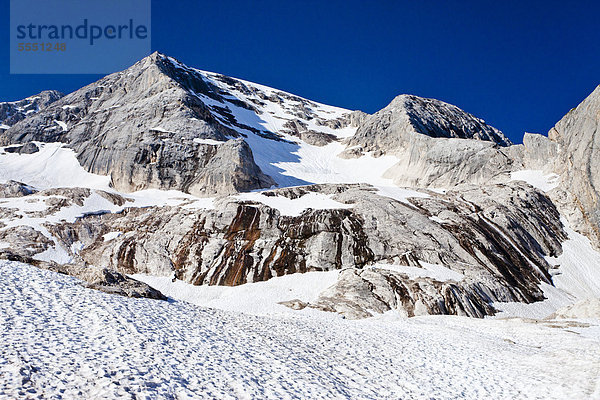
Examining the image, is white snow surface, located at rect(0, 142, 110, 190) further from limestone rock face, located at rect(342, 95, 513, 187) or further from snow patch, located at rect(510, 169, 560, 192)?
snow patch, located at rect(510, 169, 560, 192)

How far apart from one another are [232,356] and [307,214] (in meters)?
43.7

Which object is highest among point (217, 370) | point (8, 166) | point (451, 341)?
point (8, 166)

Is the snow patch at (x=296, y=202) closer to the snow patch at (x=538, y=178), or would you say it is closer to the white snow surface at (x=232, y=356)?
the white snow surface at (x=232, y=356)

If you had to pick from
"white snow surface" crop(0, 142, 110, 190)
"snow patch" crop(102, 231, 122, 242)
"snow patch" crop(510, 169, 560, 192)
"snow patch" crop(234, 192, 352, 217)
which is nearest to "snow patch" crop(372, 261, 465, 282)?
"snow patch" crop(234, 192, 352, 217)

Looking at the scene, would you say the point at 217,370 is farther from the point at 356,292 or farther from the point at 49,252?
the point at 49,252

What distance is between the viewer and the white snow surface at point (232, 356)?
8789 mm

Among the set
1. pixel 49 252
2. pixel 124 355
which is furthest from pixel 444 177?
pixel 124 355

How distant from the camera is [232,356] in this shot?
12.4m

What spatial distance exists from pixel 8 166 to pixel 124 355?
120188 mm

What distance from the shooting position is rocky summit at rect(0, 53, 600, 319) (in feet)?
138

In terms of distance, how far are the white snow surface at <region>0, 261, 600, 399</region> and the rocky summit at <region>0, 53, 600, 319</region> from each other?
5264mm

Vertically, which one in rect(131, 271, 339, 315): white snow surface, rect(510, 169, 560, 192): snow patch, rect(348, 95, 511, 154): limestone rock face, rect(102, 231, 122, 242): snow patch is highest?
rect(348, 95, 511, 154): limestone rock face

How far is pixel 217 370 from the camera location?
10.7m

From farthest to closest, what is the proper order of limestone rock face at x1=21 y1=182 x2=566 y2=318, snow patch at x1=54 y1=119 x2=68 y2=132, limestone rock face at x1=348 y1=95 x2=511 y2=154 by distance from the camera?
limestone rock face at x1=348 y1=95 x2=511 y2=154 → snow patch at x1=54 y1=119 x2=68 y2=132 → limestone rock face at x1=21 y1=182 x2=566 y2=318
